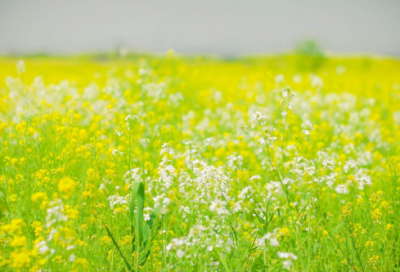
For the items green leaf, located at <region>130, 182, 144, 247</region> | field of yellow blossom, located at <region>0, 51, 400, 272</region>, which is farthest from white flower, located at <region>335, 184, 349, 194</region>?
green leaf, located at <region>130, 182, 144, 247</region>

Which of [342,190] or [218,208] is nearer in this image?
[218,208]

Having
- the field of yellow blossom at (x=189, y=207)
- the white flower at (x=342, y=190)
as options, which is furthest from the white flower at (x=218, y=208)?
the white flower at (x=342, y=190)

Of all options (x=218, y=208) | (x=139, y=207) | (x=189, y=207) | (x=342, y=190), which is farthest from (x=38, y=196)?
(x=342, y=190)

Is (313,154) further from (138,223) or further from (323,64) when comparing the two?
(323,64)

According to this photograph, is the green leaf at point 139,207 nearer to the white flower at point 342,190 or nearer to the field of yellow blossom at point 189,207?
the field of yellow blossom at point 189,207

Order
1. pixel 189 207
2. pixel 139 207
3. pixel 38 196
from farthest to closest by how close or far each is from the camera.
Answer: pixel 189 207, pixel 139 207, pixel 38 196

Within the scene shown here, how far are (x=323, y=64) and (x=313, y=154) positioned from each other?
20.9 metres

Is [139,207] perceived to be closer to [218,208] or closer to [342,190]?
[218,208]

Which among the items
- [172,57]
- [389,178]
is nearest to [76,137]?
[389,178]

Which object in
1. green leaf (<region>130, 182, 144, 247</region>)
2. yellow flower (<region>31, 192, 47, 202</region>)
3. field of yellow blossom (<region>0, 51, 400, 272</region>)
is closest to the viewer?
yellow flower (<region>31, 192, 47, 202</region>)

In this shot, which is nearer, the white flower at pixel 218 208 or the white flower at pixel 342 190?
the white flower at pixel 218 208

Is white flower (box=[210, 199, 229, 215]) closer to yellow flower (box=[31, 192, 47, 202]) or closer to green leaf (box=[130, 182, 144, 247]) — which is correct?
green leaf (box=[130, 182, 144, 247])

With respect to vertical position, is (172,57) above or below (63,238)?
above

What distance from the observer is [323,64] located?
23297 millimetres
